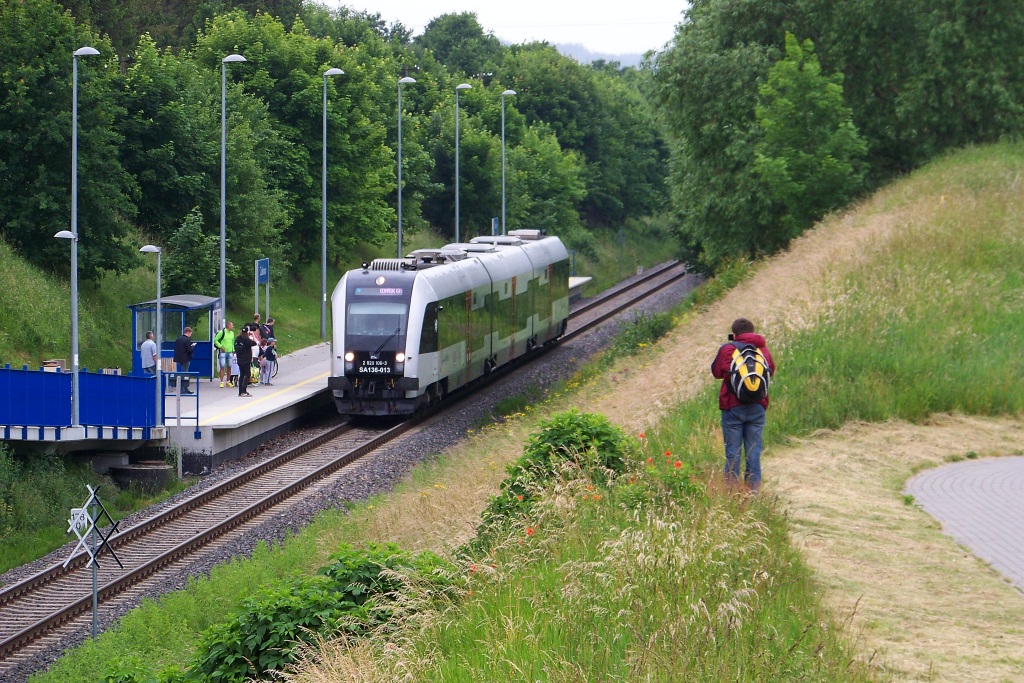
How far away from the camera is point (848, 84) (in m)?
38.6

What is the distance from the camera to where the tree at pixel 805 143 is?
32.6 meters

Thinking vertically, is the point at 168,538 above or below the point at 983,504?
below

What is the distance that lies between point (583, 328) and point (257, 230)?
37.8ft

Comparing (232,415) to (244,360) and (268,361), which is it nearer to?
(244,360)

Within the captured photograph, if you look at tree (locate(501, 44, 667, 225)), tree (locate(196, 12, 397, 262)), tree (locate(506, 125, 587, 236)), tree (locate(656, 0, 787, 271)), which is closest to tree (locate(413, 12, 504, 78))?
tree (locate(501, 44, 667, 225))

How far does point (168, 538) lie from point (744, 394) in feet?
34.2

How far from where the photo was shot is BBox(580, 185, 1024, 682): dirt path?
730 cm

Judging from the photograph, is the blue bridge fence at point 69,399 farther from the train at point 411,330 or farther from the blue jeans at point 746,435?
the blue jeans at point 746,435

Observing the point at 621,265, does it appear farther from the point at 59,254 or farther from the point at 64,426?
the point at 64,426

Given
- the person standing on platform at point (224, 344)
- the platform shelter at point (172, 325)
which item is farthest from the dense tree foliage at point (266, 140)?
the person standing on platform at point (224, 344)

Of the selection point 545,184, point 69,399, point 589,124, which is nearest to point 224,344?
point 69,399

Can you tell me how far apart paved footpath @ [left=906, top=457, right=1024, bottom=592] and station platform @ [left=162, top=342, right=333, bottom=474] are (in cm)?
1341

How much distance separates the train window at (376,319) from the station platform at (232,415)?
2193mm

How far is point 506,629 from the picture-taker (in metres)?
6.76
